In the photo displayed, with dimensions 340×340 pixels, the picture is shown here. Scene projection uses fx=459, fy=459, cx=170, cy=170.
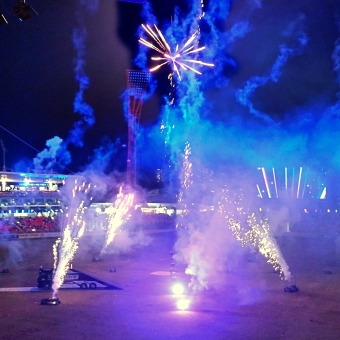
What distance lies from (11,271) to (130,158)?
2794 cm

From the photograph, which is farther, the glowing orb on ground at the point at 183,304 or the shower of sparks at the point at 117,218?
the shower of sparks at the point at 117,218

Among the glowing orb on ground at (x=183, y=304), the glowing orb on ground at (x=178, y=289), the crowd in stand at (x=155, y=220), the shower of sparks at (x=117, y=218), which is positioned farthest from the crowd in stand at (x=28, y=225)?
the glowing orb on ground at (x=183, y=304)

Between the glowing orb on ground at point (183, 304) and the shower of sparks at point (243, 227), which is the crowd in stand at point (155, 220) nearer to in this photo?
the shower of sparks at point (243, 227)

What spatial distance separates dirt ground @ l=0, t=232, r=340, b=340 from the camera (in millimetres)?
9531

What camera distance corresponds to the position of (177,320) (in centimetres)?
1041

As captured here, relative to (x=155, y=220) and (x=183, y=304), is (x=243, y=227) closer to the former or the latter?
(x=183, y=304)

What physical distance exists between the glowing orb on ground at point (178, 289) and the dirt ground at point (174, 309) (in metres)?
0.31

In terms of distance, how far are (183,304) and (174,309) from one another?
0.65 metres

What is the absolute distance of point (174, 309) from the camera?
1152 centimetres

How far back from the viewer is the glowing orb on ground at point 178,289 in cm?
1365

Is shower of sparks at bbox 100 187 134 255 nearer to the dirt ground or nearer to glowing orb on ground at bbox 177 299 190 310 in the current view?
the dirt ground

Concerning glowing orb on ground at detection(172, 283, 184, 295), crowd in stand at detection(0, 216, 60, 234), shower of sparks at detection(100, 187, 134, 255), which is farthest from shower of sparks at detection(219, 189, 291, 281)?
crowd in stand at detection(0, 216, 60, 234)

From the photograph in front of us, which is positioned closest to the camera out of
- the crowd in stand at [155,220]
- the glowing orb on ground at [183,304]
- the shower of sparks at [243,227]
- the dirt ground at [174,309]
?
the dirt ground at [174,309]

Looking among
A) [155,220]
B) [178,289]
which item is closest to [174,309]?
[178,289]
